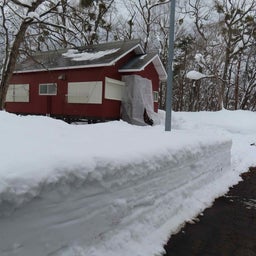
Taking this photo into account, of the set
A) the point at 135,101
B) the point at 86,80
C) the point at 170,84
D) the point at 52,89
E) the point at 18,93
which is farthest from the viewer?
the point at 18,93

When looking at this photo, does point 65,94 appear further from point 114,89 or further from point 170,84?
point 170,84

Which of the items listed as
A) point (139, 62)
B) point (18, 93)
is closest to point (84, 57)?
point (139, 62)

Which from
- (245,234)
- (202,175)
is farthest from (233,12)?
(245,234)

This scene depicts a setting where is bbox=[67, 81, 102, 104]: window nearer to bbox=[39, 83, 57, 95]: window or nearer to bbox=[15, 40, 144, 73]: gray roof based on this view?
bbox=[15, 40, 144, 73]: gray roof

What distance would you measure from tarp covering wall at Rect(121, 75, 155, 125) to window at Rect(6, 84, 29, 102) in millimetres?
6478

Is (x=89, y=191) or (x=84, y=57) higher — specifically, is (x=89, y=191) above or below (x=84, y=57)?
below

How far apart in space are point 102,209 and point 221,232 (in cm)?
202

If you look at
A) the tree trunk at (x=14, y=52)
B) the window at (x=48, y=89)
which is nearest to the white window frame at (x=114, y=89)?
the window at (x=48, y=89)

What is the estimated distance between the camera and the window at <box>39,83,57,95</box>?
65.4ft

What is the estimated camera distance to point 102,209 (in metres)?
3.59

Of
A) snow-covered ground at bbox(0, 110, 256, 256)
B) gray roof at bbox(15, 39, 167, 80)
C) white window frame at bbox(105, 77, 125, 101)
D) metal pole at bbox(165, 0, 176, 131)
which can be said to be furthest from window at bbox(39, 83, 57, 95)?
snow-covered ground at bbox(0, 110, 256, 256)

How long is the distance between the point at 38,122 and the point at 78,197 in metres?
2.43

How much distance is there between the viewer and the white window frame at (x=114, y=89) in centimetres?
1802

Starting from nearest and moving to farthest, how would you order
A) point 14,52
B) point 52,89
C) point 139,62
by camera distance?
point 14,52 → point 139,62 → point 52,89
